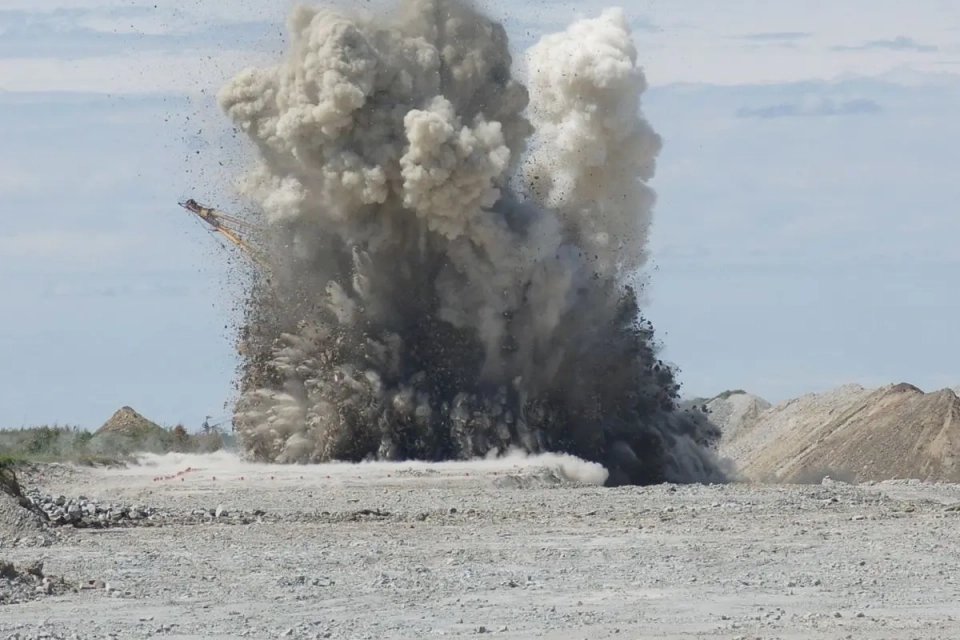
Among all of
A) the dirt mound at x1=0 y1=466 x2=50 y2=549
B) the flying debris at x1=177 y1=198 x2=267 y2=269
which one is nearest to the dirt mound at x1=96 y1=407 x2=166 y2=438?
the flying debris at x1=177 y1=198 x2=267 y2=269

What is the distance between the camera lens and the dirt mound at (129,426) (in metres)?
81.5

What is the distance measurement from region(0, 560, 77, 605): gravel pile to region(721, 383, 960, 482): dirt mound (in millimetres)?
37057

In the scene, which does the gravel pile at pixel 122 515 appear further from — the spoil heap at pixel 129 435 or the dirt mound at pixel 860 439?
the spoil heap at pixel 129 435

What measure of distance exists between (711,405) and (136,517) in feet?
199

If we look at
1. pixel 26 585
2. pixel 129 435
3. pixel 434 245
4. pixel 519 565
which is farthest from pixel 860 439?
pixel 26 585

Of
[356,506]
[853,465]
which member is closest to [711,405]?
[853,465]

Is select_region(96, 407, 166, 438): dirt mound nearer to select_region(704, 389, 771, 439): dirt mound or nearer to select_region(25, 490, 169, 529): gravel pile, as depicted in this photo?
select_region(704, 389, 771, 439): dirt mound

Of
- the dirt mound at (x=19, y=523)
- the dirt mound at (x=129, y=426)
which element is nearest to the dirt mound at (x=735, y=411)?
the dirt mound at (x=129, y=426)

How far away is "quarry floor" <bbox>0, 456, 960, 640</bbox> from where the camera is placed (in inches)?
952

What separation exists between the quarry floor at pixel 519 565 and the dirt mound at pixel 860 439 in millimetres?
16364

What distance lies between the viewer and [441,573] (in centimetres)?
2939

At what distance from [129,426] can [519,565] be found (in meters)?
58.9

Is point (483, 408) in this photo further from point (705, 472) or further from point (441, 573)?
point (441, 573)

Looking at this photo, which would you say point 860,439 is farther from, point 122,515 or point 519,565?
point 519,565
